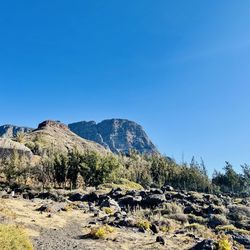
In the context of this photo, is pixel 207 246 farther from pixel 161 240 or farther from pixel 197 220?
pixel 197 220

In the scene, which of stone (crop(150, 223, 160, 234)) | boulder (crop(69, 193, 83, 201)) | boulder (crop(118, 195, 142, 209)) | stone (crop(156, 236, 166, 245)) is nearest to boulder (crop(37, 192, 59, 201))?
boulder (crop(69, 193, 83, 201))

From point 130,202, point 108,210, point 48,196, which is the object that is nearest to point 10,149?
point 48,196

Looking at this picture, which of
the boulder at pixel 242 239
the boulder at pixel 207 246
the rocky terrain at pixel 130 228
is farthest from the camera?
the boulder at pixel 242 239

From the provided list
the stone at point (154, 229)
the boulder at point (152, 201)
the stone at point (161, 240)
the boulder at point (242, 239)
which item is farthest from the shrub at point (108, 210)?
the stone at point (161, 240)

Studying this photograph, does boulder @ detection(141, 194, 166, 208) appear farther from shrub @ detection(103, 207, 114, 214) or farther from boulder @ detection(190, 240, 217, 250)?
boulder @ detection(190, 240, 217, 250)

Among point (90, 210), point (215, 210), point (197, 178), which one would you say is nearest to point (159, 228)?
point (90, 210)

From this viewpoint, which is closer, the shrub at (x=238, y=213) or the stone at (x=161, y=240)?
the stone at (x=161, y=240)


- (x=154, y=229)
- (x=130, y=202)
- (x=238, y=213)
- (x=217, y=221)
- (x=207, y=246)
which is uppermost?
(x=130, y=202)

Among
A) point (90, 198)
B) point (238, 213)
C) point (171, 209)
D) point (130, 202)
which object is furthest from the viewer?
point (90, 198)

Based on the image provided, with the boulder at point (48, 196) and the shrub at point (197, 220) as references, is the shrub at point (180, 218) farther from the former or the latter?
the boulder at point (48, 196)

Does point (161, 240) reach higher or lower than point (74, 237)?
lower

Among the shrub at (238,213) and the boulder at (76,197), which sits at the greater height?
the boulder at (76,197)

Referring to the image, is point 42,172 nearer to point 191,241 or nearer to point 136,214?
point 136,214

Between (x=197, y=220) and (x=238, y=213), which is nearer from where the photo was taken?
(x=197, y=220)
